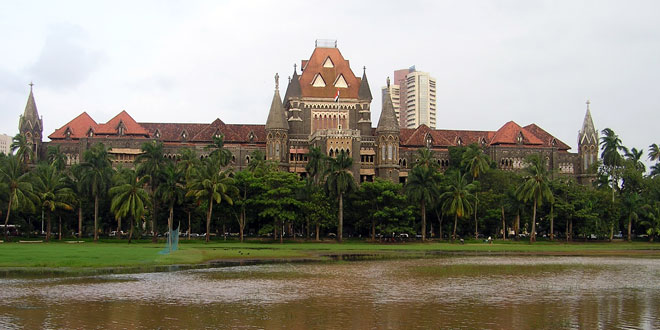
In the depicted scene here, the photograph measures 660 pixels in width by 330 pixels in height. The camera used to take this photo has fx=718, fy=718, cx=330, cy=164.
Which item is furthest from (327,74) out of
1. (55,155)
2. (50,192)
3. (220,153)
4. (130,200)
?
(50,192)

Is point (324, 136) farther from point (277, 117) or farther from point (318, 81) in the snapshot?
point (318, 81)

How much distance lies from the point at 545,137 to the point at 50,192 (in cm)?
8830

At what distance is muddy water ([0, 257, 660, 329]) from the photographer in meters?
27.1

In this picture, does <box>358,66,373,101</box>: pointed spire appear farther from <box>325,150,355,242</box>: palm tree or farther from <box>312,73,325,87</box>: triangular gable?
<box>325,150,355,242</box>: palm tree

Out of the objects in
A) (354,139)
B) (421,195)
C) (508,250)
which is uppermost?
(354,139)

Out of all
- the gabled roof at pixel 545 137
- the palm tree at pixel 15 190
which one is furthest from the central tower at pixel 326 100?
the palm tree at pixel 15 190

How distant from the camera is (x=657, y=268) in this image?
52031 mm

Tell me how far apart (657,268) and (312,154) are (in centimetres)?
5515

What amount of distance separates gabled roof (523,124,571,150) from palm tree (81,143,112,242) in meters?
78.2

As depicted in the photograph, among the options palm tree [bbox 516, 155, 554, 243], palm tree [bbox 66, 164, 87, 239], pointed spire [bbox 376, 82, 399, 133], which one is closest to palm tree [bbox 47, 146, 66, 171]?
palm tree [bbox 66, 164, 87, 239]

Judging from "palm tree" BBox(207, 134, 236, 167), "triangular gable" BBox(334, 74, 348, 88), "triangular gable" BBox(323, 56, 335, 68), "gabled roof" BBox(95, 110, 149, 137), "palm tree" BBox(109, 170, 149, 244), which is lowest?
"palm tree" BBox(109, 170, 149, 244)

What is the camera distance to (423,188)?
3632 inches

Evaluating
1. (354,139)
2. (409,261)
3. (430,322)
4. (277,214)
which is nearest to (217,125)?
(354,139)

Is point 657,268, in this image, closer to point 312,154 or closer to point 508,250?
point 508,250
